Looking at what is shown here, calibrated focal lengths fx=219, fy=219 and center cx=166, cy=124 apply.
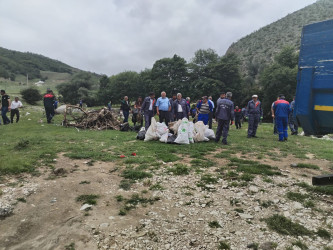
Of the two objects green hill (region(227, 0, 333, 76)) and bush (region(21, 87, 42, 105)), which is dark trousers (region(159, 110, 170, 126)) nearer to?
bush (region(21, 87, 42, 105))

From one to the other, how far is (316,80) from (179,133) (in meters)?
4.77

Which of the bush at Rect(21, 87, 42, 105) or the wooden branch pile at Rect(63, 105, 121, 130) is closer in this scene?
the wooden branch pile at Rect(63, 105, 121, 130)

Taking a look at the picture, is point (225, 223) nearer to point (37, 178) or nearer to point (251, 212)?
point (251, 212)

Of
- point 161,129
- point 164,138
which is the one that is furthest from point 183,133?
point 161,129

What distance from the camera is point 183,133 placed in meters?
7.53

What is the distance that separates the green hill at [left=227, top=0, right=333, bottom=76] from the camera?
209 ft

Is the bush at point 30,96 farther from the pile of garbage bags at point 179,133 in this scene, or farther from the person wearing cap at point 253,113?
the person wearing cap at point 253,113

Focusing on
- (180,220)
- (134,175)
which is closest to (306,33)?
(180,220)

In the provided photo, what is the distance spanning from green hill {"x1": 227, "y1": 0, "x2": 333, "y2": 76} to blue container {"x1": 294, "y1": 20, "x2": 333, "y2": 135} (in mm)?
62138

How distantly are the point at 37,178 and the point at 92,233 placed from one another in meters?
2.28

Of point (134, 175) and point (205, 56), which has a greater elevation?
point (205, 56)

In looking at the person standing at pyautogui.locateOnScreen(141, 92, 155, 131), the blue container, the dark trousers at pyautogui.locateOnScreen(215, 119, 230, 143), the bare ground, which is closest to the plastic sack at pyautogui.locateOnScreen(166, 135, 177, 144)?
the dark trousers at pyautogui.locateOnScreen(215, 119, 230, 143)

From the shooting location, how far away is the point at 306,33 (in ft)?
11.0

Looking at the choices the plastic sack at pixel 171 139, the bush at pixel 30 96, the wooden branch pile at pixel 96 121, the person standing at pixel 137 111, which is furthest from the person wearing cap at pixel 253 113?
the bush at pixel 30 96
